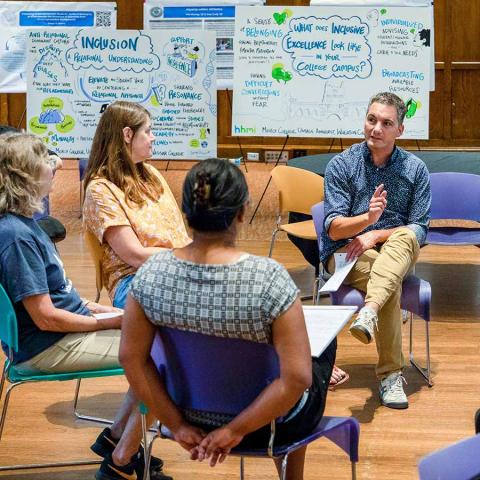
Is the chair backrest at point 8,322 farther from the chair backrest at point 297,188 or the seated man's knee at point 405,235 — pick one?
the chair backrest at point 297,188

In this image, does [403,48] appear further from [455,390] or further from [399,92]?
[455,390]

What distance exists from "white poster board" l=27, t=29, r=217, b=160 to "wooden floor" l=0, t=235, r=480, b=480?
3054 millimetres

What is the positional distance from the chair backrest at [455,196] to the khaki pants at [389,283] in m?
1.26

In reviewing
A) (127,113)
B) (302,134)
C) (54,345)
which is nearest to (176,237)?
(127,113)

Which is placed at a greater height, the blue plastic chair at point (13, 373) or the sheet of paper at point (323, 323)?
the sheet of paper at point (323, 323)

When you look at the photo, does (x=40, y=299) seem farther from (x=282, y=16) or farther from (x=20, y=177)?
(x=282, y=16)

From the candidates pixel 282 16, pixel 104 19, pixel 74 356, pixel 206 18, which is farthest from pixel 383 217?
pixel 104 19

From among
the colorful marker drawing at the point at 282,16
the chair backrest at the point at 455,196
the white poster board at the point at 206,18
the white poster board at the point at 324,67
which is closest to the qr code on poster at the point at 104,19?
the white poster board at the point at 206,18

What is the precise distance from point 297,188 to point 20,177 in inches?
115

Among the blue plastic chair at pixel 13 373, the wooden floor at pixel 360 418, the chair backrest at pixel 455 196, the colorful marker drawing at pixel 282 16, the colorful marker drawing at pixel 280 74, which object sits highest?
the colorful marker drawing at pixel 282 16

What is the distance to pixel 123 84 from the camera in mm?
7520

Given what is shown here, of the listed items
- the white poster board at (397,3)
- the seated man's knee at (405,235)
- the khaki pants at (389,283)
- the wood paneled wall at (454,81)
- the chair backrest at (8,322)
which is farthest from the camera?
the wood paneled wall at (454,81)

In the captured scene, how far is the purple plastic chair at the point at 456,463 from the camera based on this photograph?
1.51 m

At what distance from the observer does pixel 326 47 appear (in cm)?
715
